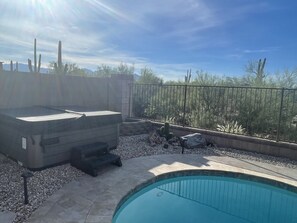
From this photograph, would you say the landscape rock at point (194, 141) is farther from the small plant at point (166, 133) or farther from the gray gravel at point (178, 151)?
the small plant at point (166, 133)

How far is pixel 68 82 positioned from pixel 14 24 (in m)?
2.85

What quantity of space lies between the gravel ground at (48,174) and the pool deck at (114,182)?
0.16m

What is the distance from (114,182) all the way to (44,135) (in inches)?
55.7

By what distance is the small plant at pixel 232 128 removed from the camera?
21.4 ft

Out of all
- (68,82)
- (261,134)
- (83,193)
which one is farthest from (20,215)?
(261,134)

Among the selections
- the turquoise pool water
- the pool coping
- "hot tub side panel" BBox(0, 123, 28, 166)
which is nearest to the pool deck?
the pool coping

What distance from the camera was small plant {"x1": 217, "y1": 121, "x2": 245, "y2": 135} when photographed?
6527 millimetres

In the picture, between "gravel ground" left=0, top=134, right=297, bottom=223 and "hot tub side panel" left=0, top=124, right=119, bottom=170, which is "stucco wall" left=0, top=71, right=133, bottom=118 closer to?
"hot tub side panel" left=0, top=124, right=119, bottom=170

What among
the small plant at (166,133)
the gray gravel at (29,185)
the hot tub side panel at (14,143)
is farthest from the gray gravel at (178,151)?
the hot tub side panel at (14,143)

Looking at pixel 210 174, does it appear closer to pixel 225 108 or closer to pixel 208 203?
pixel 208 203

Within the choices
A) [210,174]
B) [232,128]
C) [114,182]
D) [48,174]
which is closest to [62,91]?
[48,174]

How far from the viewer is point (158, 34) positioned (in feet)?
34.0

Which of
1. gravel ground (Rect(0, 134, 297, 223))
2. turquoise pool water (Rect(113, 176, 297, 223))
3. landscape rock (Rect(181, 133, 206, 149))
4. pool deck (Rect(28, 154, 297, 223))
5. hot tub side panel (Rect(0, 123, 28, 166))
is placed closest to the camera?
pool deck (Rect(28, 154, 297, 223))

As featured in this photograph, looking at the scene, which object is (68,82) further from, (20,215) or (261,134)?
(261,134)
